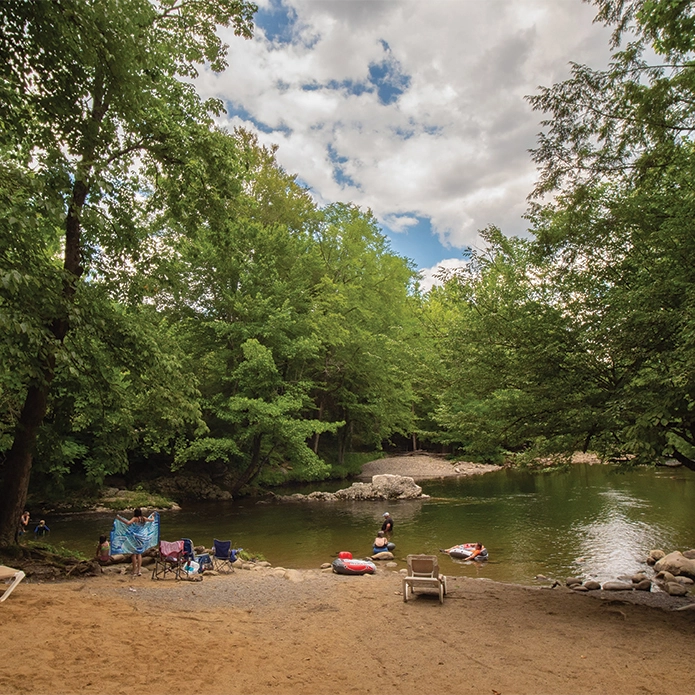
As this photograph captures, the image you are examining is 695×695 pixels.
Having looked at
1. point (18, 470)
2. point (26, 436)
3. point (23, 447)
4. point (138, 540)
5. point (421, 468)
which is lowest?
point (138, 540)

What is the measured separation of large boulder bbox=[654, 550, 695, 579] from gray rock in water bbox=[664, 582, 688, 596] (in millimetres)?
1151

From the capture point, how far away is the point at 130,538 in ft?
37.1

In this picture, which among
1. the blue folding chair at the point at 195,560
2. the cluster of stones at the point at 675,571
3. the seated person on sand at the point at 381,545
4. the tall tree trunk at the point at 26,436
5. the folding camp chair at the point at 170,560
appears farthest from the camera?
the seated person on sand at the point at 381,545

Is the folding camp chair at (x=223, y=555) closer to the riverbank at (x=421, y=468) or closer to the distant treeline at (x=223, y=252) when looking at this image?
the distant treeline at (x=223, y=252)

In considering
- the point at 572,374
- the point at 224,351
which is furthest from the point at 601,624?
the point at 224,351

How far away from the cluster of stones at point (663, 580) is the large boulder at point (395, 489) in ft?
43.4

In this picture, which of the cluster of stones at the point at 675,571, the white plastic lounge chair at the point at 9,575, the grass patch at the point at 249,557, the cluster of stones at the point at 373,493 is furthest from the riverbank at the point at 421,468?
the white plastic lounge chair at the point at 9,575

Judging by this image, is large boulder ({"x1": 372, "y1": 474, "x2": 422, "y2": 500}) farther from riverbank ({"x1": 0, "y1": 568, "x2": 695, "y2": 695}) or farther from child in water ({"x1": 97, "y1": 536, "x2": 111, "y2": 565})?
child in water ({"x1": 97, "y1": 536, "x2": 111, "y2": 565})

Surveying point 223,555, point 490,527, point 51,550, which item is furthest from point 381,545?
point 51,550

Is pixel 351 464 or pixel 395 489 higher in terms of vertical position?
pixel 351 464

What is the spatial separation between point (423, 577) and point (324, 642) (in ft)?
12.0

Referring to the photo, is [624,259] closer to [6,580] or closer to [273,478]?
[6,580]

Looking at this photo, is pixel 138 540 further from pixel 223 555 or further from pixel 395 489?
pixel 395 489

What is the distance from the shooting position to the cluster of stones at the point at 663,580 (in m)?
10.8
